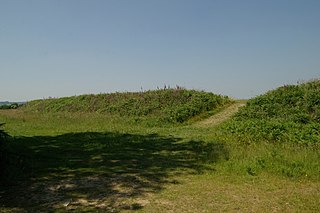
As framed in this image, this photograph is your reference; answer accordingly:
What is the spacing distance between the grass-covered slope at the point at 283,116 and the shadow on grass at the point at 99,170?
210 centimetres

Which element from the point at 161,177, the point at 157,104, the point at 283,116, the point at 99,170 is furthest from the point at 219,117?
the point at 161,177

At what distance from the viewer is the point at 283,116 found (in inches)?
699

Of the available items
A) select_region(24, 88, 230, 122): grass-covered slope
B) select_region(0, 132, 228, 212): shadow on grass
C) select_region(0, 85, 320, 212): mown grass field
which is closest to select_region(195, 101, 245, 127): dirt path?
select_region(24, 88, 230, 122): grass-covered slope

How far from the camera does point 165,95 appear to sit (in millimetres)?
27938

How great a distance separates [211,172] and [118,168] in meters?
2.67

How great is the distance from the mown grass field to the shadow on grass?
21mm

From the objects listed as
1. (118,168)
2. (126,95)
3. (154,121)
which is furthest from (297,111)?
(126,95)

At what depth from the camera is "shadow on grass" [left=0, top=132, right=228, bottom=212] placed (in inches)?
285

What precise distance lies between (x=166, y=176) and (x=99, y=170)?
6.66ft

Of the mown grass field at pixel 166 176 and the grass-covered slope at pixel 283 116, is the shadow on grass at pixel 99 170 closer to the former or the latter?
the mown grass field at pixel 166 176

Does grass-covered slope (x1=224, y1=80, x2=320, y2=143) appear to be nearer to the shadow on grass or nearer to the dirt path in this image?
the dirt path

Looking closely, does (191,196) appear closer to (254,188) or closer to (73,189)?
(254,188)

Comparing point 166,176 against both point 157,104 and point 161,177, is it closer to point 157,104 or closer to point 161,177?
point 161,177

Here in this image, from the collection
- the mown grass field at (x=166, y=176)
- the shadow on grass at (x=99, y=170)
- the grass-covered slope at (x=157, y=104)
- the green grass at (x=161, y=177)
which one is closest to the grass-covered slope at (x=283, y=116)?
the mown grass field at (x=166, y=176)
